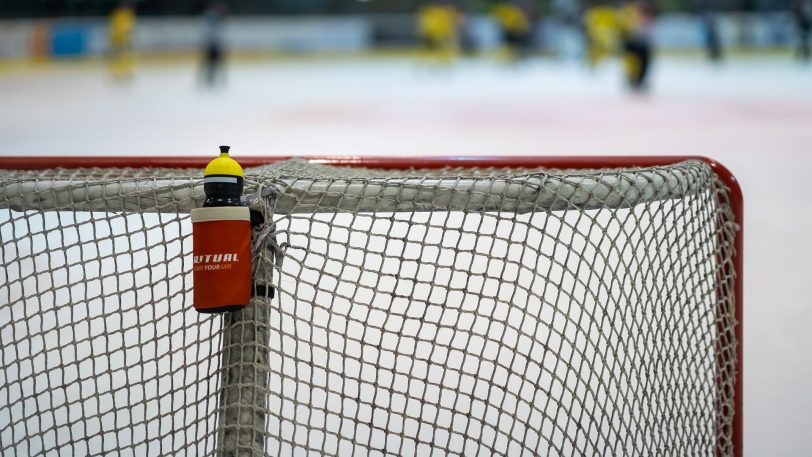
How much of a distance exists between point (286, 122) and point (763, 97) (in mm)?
5216

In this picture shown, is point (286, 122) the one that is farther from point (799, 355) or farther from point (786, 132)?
point (799, 355)

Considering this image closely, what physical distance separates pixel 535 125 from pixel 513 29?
832 cm

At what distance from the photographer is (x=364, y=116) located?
811cm

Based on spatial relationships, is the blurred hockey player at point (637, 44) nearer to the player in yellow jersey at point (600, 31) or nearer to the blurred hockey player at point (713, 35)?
the player in yellow jersey at point (600, 31)

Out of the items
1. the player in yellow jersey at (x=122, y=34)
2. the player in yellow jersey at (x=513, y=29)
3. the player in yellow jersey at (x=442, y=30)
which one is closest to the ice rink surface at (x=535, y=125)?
the player in yellow jersey at (x=122, y=34)

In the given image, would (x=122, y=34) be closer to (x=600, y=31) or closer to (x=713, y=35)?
(x=600, y=31)

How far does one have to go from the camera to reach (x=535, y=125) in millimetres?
7262

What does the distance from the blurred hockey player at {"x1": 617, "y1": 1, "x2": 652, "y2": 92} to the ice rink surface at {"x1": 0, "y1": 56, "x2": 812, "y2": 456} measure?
1.10ft

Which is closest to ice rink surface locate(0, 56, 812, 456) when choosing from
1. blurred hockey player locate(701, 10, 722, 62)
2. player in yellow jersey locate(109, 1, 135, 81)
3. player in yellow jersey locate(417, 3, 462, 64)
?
blurred hockey player locate(701, 10, 722, 62)

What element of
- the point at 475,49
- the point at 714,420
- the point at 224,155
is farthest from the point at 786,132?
the point at 475,49

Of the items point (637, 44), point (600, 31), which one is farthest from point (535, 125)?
point (600, 31)

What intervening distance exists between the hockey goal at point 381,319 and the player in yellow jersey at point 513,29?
12410mm

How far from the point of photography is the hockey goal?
4.64ft

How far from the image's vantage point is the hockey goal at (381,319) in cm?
142
